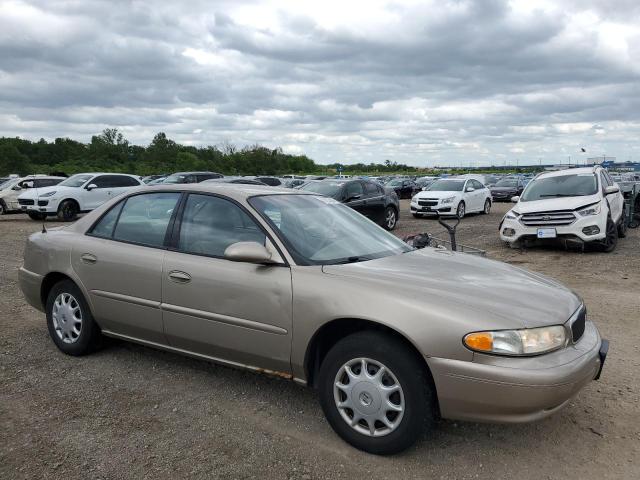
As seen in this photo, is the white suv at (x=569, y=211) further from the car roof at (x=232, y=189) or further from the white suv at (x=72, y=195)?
the white suv at (x=72, y=195)

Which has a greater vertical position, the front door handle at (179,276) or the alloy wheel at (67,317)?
the front door handle at (179,276)

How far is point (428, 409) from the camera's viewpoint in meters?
2.77

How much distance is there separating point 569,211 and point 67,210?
15673mm

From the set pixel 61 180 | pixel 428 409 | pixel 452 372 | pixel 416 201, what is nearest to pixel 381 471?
pixel 428 409

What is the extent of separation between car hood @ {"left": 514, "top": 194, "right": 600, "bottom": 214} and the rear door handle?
8.70 metres

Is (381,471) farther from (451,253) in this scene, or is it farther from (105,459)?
(451,253)

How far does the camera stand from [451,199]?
1841 centimetres

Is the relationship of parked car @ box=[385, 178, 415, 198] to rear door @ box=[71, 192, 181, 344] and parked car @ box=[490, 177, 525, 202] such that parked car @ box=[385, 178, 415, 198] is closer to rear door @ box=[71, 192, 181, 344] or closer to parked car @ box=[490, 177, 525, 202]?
parked car @ box=[490, 177, 525, 202]

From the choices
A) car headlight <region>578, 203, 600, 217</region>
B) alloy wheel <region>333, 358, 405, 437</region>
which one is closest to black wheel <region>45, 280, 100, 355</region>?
alloy wheel <region>333, 358, 405, 437</region>

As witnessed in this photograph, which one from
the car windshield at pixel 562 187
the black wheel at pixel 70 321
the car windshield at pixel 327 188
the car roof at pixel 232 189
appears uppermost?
the car roof at pixel 232 189

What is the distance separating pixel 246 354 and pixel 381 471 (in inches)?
43.8

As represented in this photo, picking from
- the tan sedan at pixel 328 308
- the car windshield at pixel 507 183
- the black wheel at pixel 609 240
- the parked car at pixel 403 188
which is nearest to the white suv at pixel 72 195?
the black wheel at pixel 609 240

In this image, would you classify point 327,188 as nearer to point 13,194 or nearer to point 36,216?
point 36,216

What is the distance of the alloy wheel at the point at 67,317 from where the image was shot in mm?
A: 4418
